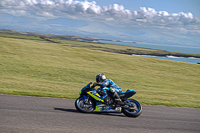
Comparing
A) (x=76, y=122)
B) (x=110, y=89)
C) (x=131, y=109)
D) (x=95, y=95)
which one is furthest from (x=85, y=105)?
(x=131, y=109)

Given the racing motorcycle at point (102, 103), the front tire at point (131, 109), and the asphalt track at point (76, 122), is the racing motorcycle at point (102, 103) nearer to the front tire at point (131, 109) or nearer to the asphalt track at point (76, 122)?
the front tire at point (131, 109)

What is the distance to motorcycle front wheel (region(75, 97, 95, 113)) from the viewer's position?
9211 millimetres

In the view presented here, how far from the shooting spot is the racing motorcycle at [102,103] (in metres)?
9.25

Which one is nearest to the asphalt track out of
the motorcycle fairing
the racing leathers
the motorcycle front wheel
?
the motorcycle front wheel

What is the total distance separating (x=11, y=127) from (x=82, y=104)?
347cm

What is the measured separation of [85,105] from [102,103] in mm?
737

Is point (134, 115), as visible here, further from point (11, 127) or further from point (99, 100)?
point (11, 127)

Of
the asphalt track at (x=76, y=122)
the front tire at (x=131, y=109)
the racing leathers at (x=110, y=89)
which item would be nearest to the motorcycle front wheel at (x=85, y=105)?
the asphalt track at (x=76, y=122)

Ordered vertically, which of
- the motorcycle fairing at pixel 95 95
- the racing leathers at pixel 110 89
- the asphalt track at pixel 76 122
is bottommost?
the asphalt track at pixel 76 122

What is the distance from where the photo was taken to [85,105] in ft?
30.5

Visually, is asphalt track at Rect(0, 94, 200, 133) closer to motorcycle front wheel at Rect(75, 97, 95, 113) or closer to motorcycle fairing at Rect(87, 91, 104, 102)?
motorcycle front wheel at Rect(75, 97, 95, 113)

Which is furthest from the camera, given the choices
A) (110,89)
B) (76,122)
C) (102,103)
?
(102,103)

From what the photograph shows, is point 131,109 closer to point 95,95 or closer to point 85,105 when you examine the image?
point 95,95

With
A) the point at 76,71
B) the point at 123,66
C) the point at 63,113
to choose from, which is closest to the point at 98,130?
the point at 63,113
